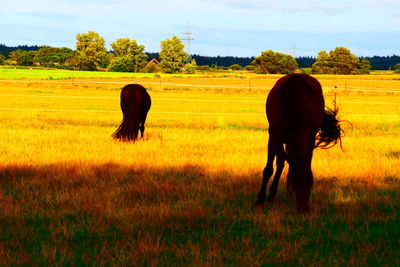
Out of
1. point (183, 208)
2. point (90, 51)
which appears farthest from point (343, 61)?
point (183, 208)

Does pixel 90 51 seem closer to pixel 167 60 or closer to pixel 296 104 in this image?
pixel 167 60

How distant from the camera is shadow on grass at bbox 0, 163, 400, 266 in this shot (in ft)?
13.5

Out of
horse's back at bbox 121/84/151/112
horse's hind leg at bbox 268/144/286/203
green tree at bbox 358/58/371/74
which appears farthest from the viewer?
green tree at bbox 358/58/371/74

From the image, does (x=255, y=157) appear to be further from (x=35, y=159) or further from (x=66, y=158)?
(x=35, y=159)

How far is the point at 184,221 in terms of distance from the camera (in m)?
5.23

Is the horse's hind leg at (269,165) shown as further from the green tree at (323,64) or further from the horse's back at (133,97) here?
the green tree at (323,64)

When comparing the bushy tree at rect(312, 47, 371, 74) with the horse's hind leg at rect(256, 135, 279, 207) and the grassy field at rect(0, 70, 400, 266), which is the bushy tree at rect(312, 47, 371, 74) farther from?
the horse's hind leg at rect(256, 135, 279, 207)

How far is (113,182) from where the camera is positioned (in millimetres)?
7121

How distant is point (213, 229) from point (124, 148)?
19.2ft

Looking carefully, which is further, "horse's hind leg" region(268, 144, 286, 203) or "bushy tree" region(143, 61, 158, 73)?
"bushy tree" region(143, 61, 158, 73)

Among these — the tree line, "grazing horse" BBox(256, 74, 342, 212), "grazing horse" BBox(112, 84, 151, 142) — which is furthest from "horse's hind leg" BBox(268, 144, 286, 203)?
the tree line

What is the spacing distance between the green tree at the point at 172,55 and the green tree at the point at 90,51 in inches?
693

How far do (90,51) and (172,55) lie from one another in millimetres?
21577

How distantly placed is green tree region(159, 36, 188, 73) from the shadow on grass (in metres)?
98.0
